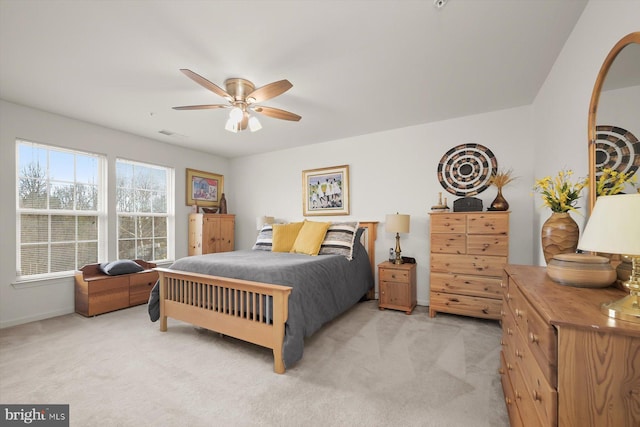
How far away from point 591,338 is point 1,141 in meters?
4.92

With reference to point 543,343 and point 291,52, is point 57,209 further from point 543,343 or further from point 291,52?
point 543,343

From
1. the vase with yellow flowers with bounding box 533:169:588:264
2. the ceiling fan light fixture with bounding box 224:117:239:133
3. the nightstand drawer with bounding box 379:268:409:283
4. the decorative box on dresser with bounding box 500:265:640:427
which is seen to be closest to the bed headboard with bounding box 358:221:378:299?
the nightstand drawer with bounding box 379:268:409:283

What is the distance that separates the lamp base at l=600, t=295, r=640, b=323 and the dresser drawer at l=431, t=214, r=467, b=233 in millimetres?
2276

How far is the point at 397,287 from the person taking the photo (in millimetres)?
3400

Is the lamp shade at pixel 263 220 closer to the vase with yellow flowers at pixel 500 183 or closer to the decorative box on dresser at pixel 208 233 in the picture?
the decorative box on dresser at pixel 208 233

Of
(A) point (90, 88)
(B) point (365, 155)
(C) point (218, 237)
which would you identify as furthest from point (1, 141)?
(B) point (365, 155)

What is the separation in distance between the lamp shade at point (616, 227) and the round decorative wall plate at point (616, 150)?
22.1 inches

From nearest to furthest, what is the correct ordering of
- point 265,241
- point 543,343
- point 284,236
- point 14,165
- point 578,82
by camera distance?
point 543,343 < point 578,82 < point 14,165 < point 284,236 < point 265,241

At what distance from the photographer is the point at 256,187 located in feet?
17.3

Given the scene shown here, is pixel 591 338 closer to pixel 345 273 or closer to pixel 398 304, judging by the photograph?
pixel 345 273

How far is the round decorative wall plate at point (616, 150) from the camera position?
1.18 m

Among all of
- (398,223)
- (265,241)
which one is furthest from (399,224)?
(265,241)

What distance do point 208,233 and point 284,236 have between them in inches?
68.5

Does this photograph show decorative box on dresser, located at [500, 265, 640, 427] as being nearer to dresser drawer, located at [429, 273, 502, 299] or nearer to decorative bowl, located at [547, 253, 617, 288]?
decorative bowl, located at [547, 253, 617, 288]
